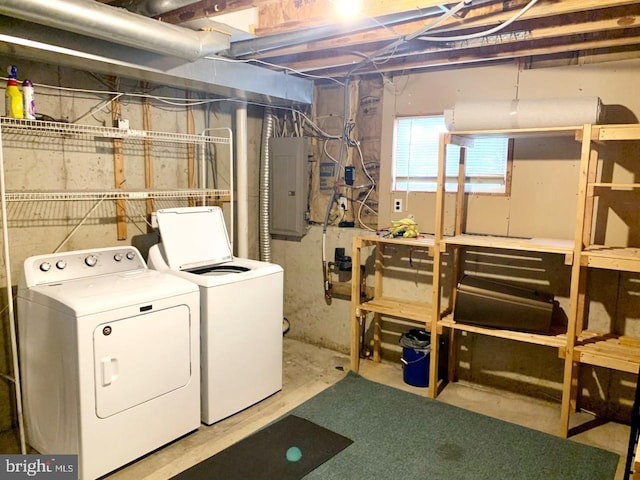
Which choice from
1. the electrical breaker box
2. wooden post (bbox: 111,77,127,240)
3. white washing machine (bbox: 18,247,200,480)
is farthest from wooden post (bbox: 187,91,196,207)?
the electrical breaker box

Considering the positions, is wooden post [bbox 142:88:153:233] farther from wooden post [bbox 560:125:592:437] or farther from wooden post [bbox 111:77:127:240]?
wooden post [bbox 560:125:592:437]

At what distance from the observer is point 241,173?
3973 mm

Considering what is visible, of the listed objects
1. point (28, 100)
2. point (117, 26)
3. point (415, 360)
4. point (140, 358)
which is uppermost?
point (117, 26)

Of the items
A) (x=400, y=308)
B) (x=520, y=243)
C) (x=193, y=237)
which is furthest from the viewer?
(x=400, y=308)

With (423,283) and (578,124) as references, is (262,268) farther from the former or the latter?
(578,124)

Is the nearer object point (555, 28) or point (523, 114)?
point (555, 28)

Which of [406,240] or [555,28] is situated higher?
[555,28]

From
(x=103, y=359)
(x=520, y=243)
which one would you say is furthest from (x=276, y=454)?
(x=520, y=243)

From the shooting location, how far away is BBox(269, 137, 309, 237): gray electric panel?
4203 mm

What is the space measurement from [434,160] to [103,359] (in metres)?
2.66

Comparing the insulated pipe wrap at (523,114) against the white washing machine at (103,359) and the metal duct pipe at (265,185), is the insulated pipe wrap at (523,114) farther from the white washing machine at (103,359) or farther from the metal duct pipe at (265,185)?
the white washing machine at (103,359)

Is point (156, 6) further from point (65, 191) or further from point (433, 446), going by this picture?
point (433, 446)

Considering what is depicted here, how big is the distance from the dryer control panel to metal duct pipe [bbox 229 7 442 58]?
1517 millimetres

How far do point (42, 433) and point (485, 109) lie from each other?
3.21 metres
